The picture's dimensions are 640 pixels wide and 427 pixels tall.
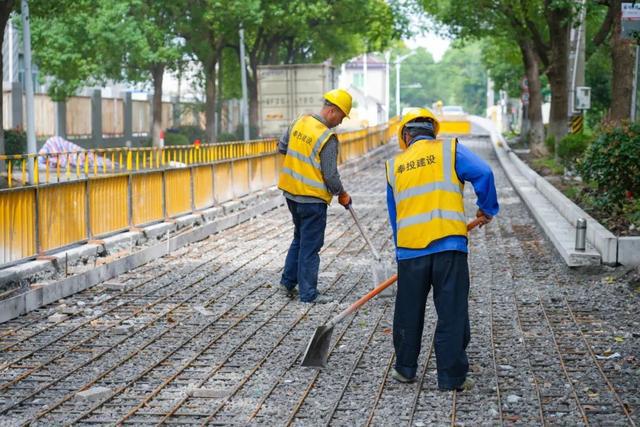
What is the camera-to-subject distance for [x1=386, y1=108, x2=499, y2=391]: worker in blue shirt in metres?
7.82

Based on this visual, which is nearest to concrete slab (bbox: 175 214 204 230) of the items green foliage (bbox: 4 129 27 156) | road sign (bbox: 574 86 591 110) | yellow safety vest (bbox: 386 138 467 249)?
yellow safety vest (bbox: 386 138 467 249)

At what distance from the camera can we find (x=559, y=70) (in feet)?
118

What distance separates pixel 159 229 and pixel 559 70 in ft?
73.0

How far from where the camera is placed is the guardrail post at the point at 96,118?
152 feet

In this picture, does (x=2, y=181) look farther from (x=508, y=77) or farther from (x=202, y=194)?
(x=508, y=77)

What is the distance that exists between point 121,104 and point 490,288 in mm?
38737

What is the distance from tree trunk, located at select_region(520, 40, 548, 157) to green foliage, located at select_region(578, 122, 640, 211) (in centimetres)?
2284

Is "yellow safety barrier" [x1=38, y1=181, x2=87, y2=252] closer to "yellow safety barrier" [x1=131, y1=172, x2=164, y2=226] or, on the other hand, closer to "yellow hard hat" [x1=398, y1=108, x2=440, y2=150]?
"yellow safety barrier" [x1=131, y1=172, x2=164, y2=226]

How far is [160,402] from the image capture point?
305 inches

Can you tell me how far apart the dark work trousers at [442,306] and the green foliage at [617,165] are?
795cm

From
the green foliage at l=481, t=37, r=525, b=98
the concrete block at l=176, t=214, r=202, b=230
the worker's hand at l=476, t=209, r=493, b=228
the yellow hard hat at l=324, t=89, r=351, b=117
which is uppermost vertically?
the green foliage at l=481, t=37, r=525, b=98

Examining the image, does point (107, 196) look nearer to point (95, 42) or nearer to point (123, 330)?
point (123, 330)

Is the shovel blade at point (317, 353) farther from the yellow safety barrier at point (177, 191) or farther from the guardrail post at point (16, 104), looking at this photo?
the guardrail post at point (16, 104)

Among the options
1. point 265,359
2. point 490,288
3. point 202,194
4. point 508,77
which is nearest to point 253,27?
point 508,77
